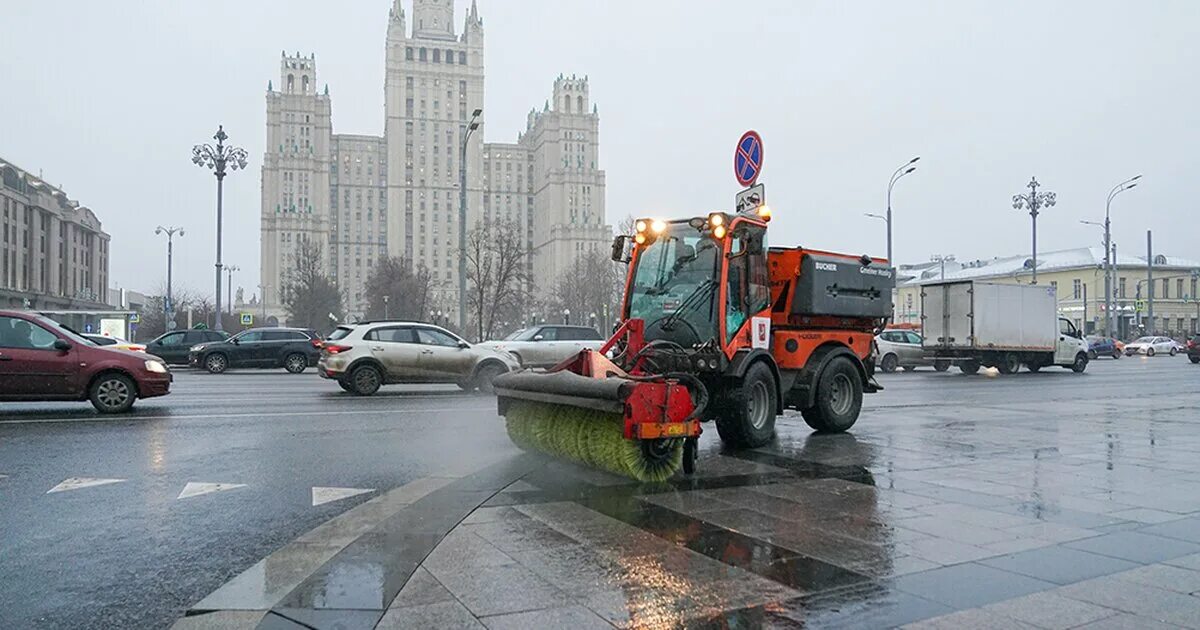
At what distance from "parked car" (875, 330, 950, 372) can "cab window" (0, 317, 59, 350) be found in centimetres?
2639

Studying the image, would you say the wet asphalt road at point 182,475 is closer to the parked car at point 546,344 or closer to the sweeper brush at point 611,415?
the sweeper brush at point 611,415

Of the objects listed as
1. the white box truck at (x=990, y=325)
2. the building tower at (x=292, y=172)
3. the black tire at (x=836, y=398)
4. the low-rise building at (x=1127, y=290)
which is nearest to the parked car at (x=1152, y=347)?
the low-rise building at (x=1127, y=290)

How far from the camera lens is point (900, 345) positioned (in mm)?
31922

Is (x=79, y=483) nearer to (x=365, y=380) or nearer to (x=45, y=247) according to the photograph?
(x=365, y=380)

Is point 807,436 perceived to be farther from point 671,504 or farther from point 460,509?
point 460,509

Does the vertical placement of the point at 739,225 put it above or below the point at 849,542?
above

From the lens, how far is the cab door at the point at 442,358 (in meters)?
18.4

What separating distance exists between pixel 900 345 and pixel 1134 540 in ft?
89.1

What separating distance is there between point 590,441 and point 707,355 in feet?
6.53

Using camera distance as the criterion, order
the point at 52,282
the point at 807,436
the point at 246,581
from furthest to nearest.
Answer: the point at 52,282
the point at 807,436
the point at 246,581

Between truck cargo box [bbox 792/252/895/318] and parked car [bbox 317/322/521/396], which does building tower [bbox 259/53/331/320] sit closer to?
parked car [bbox 317/322/521/396]

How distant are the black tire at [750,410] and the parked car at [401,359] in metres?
9.21

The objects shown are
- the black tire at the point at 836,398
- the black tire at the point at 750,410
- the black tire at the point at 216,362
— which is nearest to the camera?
the black tire at the point at 750,410

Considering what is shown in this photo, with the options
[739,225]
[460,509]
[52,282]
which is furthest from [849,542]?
[52,282]
